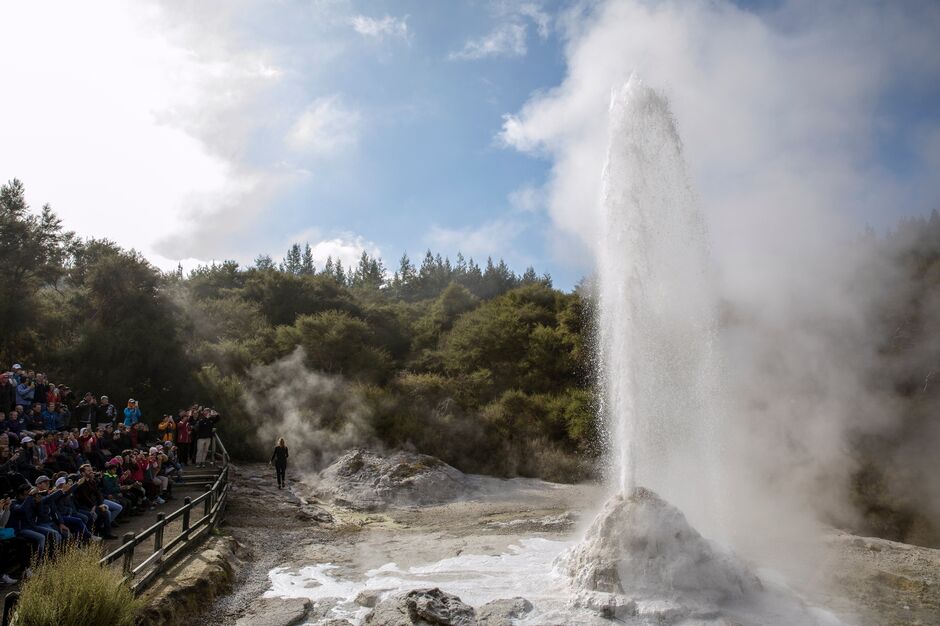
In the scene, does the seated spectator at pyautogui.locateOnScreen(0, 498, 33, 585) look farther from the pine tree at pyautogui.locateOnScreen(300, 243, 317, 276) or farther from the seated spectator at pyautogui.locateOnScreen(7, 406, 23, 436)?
the pine tree at pyautogui.locateOnScreen(300, 243, 317, 276)

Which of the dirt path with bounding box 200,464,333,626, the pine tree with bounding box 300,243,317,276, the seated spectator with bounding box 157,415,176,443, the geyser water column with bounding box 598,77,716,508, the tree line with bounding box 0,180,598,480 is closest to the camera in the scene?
the dirt path with bounding box 200,464,333,626

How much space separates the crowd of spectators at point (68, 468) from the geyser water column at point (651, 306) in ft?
27.5

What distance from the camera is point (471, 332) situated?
31844mm

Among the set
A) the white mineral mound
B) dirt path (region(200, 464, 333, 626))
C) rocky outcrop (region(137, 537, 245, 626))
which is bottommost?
dirt path (region(200, 464, 333, 626))

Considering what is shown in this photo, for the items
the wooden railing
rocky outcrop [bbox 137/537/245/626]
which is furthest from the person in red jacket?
rocky outcrop [bbox 137/537/245/626]

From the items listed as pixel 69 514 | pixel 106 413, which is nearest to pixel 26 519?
pixel 69 514

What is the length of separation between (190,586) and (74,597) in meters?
2.57

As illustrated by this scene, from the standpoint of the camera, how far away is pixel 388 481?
1762cm

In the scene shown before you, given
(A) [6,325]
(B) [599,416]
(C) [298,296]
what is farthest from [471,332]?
(A) [6,325]

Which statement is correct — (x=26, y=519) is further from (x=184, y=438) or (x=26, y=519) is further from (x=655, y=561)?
(x=184, y=438)

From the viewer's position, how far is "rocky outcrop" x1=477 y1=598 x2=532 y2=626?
6836 mm

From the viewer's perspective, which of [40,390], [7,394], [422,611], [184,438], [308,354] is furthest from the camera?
[308,354]

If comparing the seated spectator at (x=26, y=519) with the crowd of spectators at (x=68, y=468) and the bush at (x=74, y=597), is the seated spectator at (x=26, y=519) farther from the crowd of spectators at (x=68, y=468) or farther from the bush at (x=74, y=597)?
the bush at (x=74, y=597)

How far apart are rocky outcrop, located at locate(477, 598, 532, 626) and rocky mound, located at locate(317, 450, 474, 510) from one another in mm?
9822
